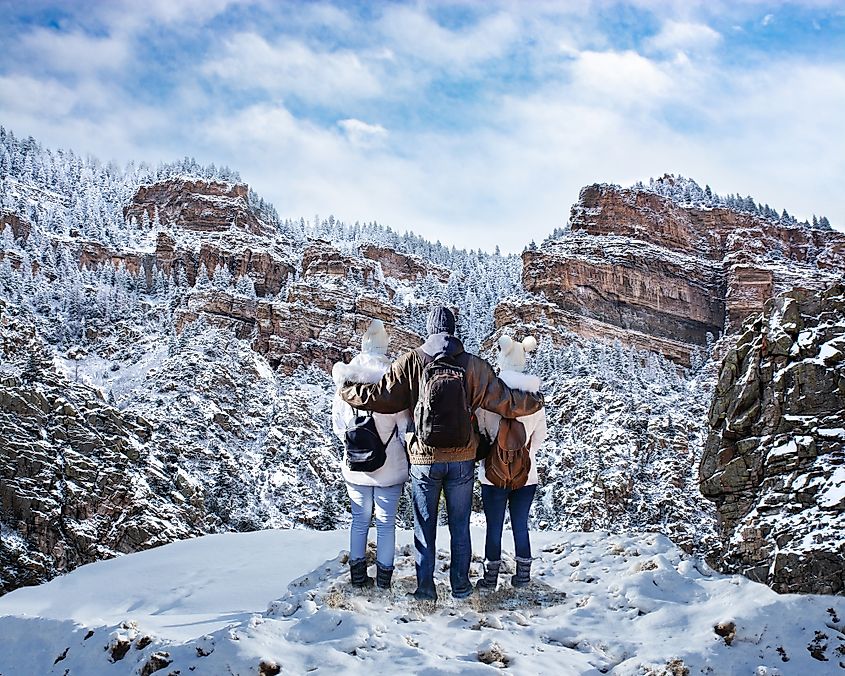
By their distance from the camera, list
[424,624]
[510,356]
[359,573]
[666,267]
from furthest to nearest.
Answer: [666,267]
[510,356]
[359,573]
[424,624]

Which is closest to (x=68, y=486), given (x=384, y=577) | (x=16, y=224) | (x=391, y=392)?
(x=384, y=577)

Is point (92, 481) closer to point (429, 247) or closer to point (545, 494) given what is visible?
point (545, 494)

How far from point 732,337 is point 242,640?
3307 inches

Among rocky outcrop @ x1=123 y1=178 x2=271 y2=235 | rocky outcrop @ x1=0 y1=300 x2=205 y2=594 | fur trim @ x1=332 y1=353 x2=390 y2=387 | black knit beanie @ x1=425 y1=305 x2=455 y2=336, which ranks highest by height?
rocky outcrop @ x1=123 y1=178 x2=271 y2=235

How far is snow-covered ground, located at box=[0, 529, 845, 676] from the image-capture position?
4.36m

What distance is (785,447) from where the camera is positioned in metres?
6.48

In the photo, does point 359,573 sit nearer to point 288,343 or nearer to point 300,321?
point 288,343

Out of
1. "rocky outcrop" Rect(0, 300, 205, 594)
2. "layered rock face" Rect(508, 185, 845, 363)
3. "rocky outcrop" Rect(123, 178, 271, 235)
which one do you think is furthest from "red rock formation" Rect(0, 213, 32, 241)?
"rocky outcrop" Rect(0, 300, 205, 594)

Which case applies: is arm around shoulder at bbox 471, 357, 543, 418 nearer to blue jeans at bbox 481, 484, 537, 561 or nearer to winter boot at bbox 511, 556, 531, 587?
blue jeans at bbox 481, 484, 537, 561

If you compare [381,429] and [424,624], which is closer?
[424,624]

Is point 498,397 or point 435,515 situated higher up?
point 498,397

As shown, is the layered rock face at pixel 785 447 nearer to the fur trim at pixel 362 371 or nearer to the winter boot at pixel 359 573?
the winter boot at pixel 359 573

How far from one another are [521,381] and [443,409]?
40.7 inches

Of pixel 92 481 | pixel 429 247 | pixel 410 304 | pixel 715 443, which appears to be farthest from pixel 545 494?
pixel 429 247
